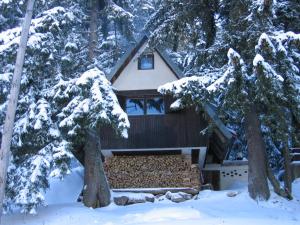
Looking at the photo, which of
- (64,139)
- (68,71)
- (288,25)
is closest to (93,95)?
(64,139)

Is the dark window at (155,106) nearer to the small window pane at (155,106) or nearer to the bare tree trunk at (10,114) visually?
the small window pane at (155,106)

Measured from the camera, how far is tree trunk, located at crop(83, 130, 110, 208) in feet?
53.3

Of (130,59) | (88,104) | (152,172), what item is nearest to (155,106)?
(130,59)

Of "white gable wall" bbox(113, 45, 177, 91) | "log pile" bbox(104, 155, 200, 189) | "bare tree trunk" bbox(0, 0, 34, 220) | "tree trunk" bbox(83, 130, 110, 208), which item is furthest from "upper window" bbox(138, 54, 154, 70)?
"bare tree trunk" bbox(0, 0, 34, 220)

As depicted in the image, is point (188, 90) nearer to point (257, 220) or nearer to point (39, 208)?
point (257, 220)

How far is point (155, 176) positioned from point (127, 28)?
7.16 metres

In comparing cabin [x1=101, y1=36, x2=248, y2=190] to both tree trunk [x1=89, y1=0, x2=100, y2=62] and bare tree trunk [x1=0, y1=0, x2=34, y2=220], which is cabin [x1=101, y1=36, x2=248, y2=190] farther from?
bare tree trunk [x1=0, y1=0, x2=34, y2=220]

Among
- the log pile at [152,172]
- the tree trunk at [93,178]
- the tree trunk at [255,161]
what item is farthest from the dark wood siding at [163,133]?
the tree trunk at [255,161]

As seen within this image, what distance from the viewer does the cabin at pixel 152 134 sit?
18.7 m

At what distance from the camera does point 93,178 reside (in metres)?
16.3

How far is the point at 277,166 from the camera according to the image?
88.6ft

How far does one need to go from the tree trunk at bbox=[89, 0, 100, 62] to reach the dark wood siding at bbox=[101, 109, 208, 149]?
3448mm

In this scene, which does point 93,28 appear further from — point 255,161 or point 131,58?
point 255,161

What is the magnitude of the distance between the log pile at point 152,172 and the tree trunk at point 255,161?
3.03 m
